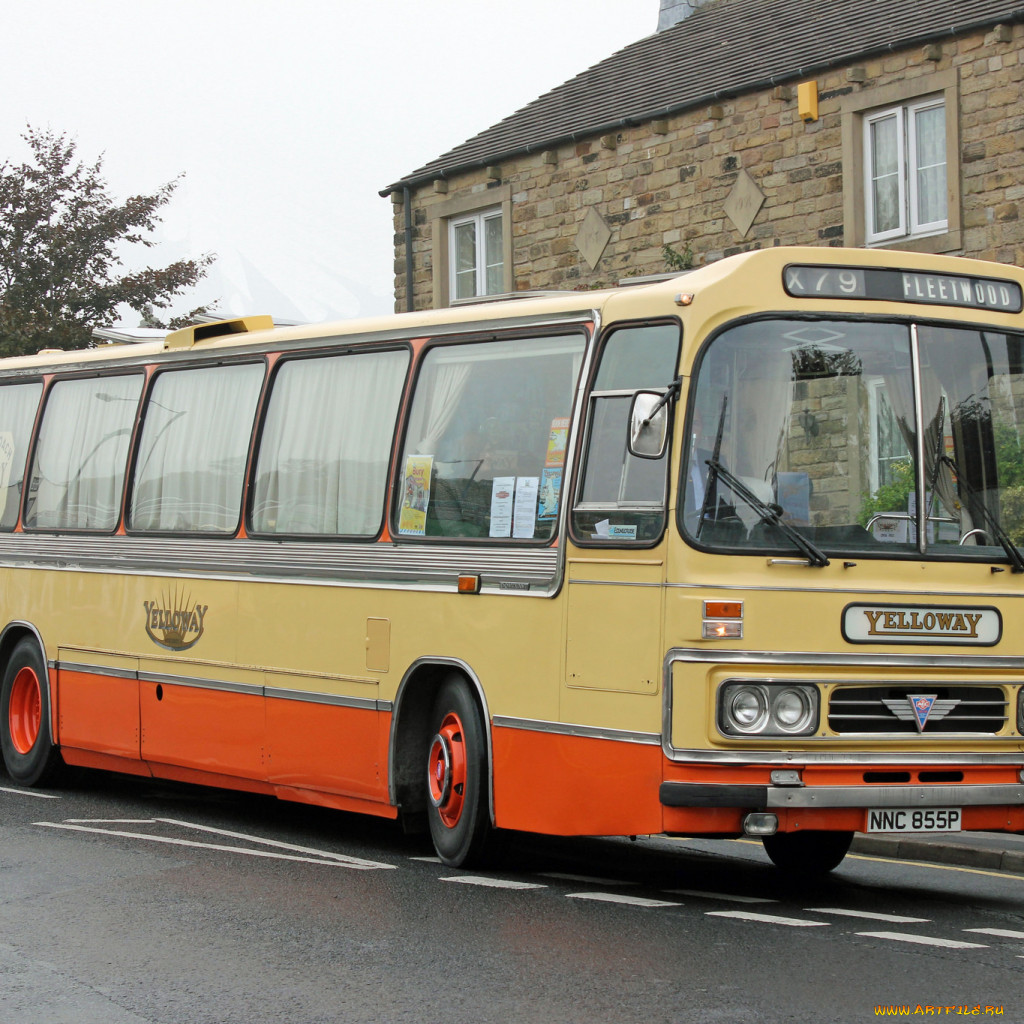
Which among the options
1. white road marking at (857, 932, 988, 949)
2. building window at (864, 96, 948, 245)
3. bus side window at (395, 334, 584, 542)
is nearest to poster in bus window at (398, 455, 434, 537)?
bus side window at (395, 334, 584, 542)

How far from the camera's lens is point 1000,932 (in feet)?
26.4

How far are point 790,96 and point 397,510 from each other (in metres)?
12.5

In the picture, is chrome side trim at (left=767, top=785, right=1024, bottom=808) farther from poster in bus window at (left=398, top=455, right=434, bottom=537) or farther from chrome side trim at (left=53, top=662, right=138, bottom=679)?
chrome side trim at (left=53, top=662, right=138, bottom=679)

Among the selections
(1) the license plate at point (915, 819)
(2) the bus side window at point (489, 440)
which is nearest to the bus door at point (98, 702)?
(2) the bus side window at point (489, 440)

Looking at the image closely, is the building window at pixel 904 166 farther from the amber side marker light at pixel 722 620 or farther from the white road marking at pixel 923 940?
the white road marking at pixel 923 940

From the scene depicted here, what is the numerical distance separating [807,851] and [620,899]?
1.57m

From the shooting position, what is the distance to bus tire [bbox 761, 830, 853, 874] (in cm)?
988

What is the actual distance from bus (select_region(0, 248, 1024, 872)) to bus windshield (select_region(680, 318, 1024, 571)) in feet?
0.05

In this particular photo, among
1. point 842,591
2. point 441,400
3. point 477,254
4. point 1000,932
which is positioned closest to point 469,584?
point 441,400

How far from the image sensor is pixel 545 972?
23.0 feet

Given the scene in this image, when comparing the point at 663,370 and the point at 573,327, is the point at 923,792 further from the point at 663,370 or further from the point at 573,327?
the point at 573,327

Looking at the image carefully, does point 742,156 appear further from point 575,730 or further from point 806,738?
point 806,738

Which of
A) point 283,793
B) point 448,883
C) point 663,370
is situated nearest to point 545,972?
point 448,883

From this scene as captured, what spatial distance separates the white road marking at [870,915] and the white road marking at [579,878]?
1192mm
